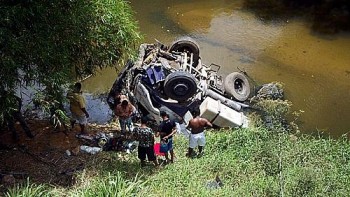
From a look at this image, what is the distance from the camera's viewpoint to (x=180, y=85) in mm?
11383

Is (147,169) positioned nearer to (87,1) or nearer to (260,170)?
(260,170)

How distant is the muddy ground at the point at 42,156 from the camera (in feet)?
29.8

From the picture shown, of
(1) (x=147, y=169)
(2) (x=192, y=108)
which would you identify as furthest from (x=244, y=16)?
(1) (x=147, y=169)

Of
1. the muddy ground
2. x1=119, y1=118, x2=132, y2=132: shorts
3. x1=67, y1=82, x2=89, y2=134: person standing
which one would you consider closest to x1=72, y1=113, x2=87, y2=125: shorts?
x1=67, y1=82, x2=89, y2=134: person standing

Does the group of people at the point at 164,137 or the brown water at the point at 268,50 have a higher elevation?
the group of people at the point at 164,137

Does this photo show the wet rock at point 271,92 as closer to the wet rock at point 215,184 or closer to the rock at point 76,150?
the wet rock at point 215,184

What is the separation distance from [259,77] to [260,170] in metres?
5.19

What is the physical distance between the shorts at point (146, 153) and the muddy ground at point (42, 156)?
114 centimetres

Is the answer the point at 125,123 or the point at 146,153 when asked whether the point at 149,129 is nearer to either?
the point at 146,153

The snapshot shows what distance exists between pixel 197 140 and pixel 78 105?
8.39 ft

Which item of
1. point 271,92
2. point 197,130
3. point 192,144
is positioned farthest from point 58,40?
point 271,92

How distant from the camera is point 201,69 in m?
12.8

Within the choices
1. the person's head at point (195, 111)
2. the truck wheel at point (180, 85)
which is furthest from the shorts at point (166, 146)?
the person's head at point (195, 111)

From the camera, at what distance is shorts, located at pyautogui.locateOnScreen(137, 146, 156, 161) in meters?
9.18
